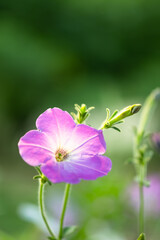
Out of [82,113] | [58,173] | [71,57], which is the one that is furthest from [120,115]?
[71,57]

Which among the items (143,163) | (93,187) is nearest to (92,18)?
(93,187)

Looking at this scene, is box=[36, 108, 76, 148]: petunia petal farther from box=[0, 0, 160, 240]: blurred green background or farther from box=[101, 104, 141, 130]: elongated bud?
box=[0, 0, 160, 240]: blurred green background

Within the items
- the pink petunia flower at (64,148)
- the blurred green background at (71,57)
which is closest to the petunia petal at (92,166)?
the pink petunia flower at (64,148)

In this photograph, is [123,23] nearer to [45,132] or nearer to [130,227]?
[130,227]

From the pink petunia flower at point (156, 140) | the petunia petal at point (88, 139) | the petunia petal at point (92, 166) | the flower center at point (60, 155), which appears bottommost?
the pink petunia flower at point (156, 140)

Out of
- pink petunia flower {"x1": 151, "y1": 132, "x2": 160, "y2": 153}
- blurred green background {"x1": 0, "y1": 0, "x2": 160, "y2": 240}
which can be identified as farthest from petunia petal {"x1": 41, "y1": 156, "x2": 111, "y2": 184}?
blurred green background {"x1": 0, "y1": 0, "x2": 160, "y2": 240}

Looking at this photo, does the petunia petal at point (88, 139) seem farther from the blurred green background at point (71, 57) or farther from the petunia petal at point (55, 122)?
the blurred green background at point (71, 57)
